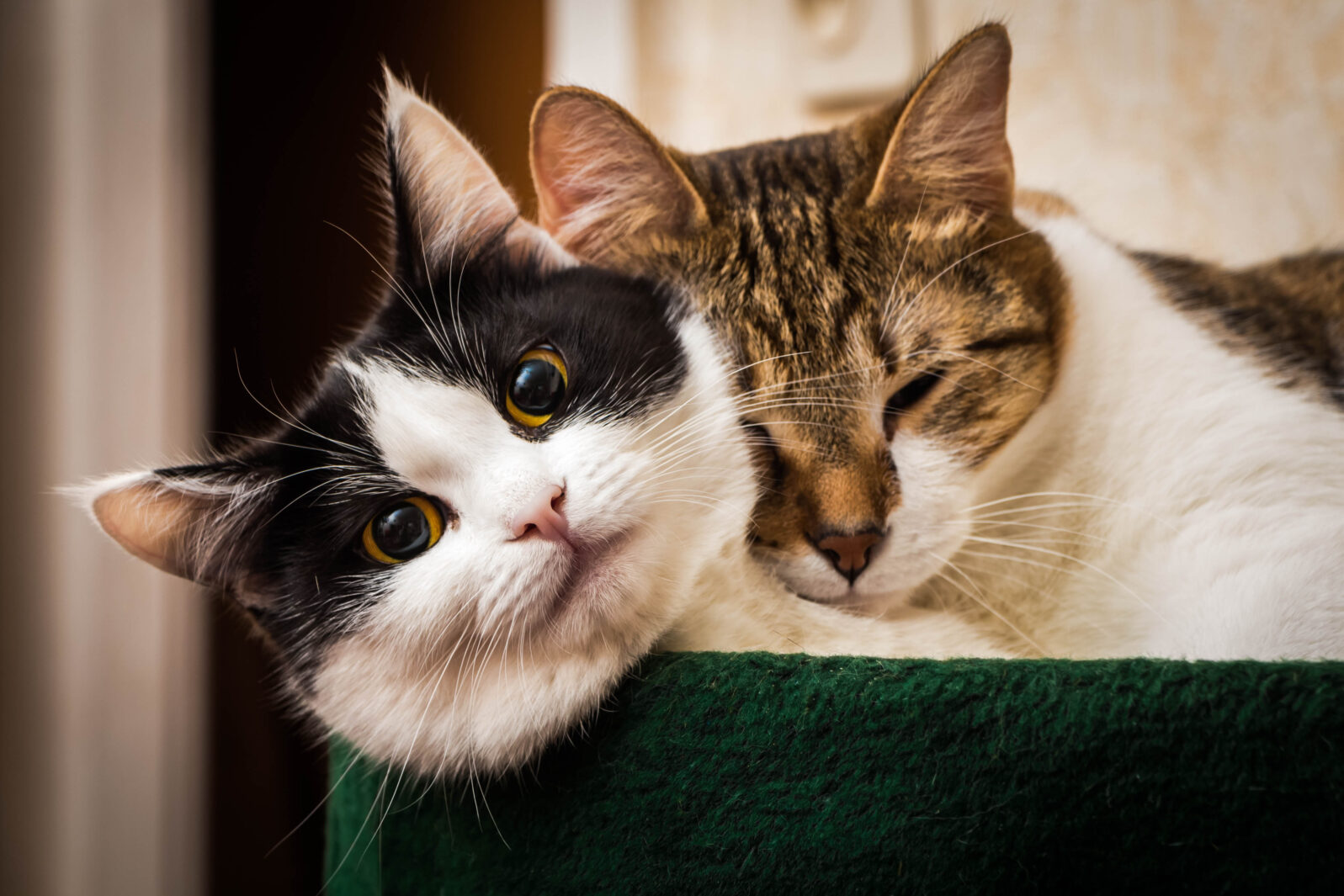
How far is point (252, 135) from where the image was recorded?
62.4 inches

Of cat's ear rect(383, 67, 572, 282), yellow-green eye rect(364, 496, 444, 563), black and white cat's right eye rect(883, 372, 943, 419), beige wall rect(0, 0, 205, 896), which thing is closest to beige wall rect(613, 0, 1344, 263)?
black and white cat's right eye rect(883, 372, 943, 419)

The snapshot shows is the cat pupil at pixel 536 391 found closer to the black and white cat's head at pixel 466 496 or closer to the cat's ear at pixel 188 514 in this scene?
the black and white cat's head at pixel 466 496

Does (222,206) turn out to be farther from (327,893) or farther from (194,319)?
(327,893)

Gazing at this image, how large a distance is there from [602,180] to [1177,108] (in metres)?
1.40

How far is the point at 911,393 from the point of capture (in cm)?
90

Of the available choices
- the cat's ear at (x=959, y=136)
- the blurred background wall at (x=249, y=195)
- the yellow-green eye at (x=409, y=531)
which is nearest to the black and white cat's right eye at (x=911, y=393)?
the cat's ear at (x=959, y=136)

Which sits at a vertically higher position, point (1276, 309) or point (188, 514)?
point (1276, 309)

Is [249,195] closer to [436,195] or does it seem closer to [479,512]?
[436,195]

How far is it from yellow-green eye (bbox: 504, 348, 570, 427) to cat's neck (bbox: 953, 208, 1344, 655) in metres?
0.44

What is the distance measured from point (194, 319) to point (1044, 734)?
153 cm

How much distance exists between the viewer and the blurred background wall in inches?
51.5

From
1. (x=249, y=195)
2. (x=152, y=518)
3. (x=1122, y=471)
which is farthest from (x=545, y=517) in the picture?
(x=249, y=195)

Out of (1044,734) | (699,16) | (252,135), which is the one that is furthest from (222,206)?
(1044,734)

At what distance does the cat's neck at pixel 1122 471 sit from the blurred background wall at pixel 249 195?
83 cm
